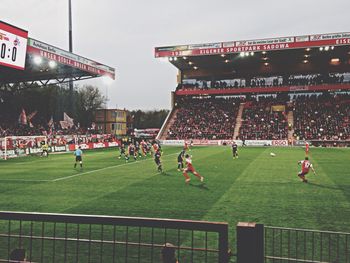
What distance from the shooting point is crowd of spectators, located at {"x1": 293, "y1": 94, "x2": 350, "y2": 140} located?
52938mm

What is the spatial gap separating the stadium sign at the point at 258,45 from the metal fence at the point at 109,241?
46.8 m

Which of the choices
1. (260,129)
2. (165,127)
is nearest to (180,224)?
(260,129)

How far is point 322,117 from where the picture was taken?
57.1m

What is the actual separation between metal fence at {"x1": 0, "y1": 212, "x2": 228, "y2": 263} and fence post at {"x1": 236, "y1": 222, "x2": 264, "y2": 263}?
153 millimetres

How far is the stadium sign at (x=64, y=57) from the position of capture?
31547 millimetres

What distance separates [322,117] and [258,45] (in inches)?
669

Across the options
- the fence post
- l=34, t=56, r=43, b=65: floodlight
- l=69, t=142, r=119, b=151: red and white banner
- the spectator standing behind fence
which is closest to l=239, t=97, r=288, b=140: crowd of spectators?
l=69, t=142, r=119, b=151: red and white banner

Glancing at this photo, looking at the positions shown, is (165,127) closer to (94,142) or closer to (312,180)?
(94,142)

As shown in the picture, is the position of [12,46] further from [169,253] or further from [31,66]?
[169,253]

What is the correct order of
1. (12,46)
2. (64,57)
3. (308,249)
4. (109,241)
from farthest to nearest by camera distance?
(64,57) → (12,46) → (308,249) → (109,241)

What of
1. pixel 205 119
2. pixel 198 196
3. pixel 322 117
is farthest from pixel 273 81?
pixel 198 196

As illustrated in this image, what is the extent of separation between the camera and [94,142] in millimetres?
51188

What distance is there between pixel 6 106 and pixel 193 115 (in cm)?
3205

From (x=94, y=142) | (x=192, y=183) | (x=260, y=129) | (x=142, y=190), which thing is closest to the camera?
(x=142, y=190)
